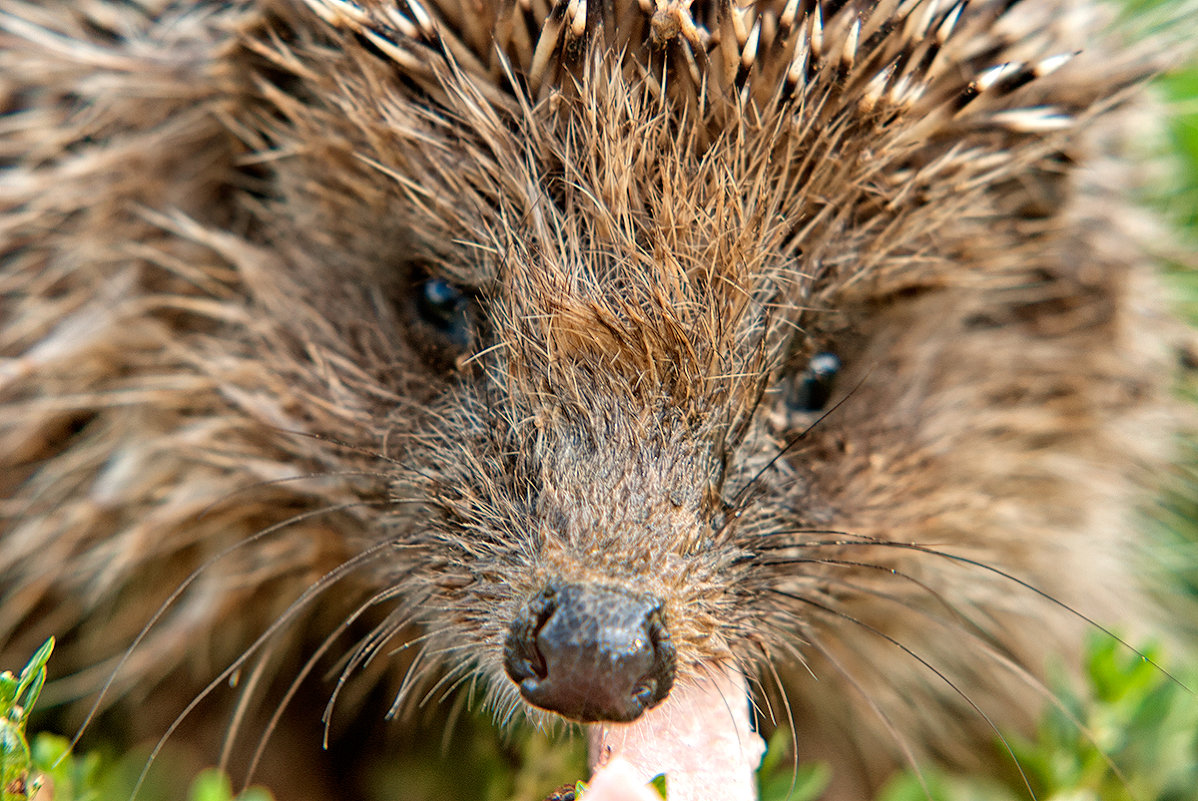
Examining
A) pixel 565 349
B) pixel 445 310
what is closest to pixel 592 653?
pixel 565 349

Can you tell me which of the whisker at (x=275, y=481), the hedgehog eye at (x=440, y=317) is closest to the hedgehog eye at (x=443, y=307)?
the hedgehog eye at (x=440, y=317)

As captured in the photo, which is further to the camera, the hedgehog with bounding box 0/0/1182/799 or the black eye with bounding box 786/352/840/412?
the black eye with bounding box 786/352/840/412

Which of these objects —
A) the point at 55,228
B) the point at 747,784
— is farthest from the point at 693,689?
the point at 55,228

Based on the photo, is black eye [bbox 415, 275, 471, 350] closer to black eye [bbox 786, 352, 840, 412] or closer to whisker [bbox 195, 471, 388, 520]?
whisker [bbox 195, 471, 388, 520]

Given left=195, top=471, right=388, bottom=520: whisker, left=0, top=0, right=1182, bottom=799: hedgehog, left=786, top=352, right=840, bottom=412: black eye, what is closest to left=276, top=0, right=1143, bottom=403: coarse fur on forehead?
left=0, top=0, right=1182, bottom=799: hedgehog

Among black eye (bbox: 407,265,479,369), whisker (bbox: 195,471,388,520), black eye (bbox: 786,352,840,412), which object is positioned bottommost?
whisker (bbox: 195,471,388,520)

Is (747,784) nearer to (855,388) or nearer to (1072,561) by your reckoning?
(855,388)

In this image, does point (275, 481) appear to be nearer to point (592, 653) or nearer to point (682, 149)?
point (592, 653)

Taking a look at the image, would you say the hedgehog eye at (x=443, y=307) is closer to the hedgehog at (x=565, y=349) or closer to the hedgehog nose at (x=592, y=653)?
the hedgehog at (x=565, y=349)
